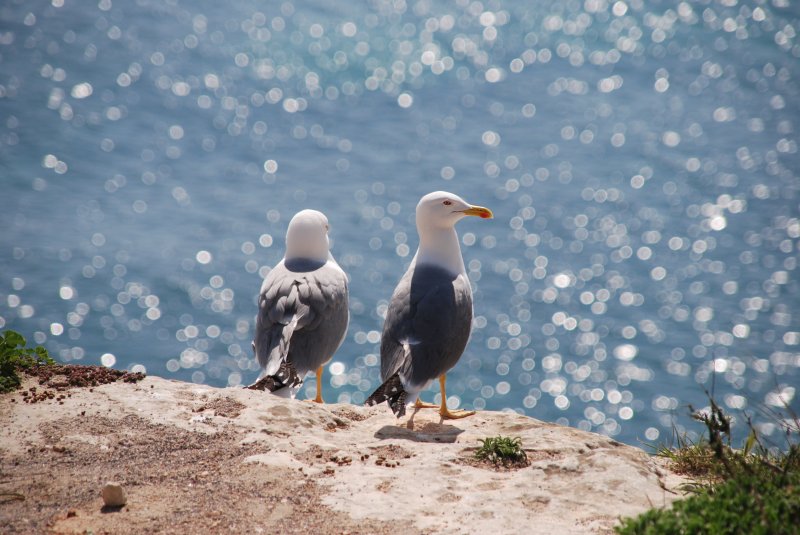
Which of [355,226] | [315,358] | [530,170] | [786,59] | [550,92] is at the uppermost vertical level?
[786,59]

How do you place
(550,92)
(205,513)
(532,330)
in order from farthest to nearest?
(550,92)
(532,330)
(205,513)

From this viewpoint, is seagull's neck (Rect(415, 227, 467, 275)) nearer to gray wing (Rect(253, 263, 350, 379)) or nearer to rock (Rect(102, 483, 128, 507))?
gray wing (Rect(253, 263, 350, 379))

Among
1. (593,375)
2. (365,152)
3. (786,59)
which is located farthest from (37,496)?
(786,59)

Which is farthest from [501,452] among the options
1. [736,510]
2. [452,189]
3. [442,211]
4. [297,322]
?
[452,189]

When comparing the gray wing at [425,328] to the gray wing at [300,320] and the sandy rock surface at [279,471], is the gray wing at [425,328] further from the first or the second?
the gray wing at [300,320]

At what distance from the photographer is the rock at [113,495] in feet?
21.3

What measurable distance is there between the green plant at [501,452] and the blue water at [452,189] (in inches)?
508

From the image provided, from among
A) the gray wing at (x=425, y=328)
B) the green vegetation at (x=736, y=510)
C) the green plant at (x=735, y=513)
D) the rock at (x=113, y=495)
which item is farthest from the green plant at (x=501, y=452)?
the rock at (x=113, y=495)

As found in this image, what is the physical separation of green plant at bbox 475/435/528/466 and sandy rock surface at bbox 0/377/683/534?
0.35ft

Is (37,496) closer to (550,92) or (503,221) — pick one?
(503,221)

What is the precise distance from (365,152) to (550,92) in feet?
25.2

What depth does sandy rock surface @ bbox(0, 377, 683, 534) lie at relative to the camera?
6.43 meters

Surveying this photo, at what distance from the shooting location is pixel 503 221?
28.5 m

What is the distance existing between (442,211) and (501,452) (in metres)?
3.37
